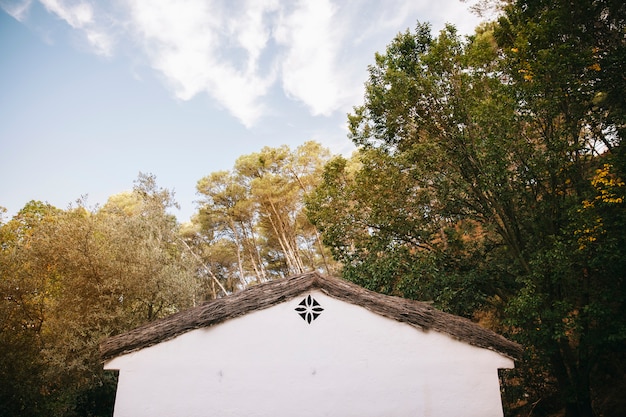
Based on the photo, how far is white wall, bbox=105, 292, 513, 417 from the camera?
746 centimetres

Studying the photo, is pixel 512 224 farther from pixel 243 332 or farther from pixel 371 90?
pixel 243 332

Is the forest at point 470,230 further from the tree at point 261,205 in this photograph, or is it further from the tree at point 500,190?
the tree at point 261,205

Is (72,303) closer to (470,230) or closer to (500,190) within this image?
(470,230)

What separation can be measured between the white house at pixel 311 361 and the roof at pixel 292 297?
0.09 ft

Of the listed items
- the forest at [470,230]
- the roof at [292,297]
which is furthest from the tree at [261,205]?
the roof at [292,297]

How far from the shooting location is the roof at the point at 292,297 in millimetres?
7742

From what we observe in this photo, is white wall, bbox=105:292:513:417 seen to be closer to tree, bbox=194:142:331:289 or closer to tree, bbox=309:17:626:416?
tree, bbox=309:17:626:416

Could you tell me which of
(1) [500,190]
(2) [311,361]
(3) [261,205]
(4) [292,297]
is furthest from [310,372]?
(3) [261,205]

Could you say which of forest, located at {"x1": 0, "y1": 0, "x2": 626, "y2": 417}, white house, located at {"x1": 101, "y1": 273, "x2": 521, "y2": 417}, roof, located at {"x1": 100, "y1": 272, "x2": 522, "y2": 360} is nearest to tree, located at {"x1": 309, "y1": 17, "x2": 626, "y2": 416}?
forest, located at {"x1": 0, "y1": 0, "x2": 626, "y2": 417}

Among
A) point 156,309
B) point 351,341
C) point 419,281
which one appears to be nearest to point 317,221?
point 419,281

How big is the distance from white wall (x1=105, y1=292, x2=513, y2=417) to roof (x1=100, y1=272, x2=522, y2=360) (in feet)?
0.56

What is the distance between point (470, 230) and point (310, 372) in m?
8.39

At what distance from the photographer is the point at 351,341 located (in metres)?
7.87

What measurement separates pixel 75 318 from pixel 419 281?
1406 centimetres
